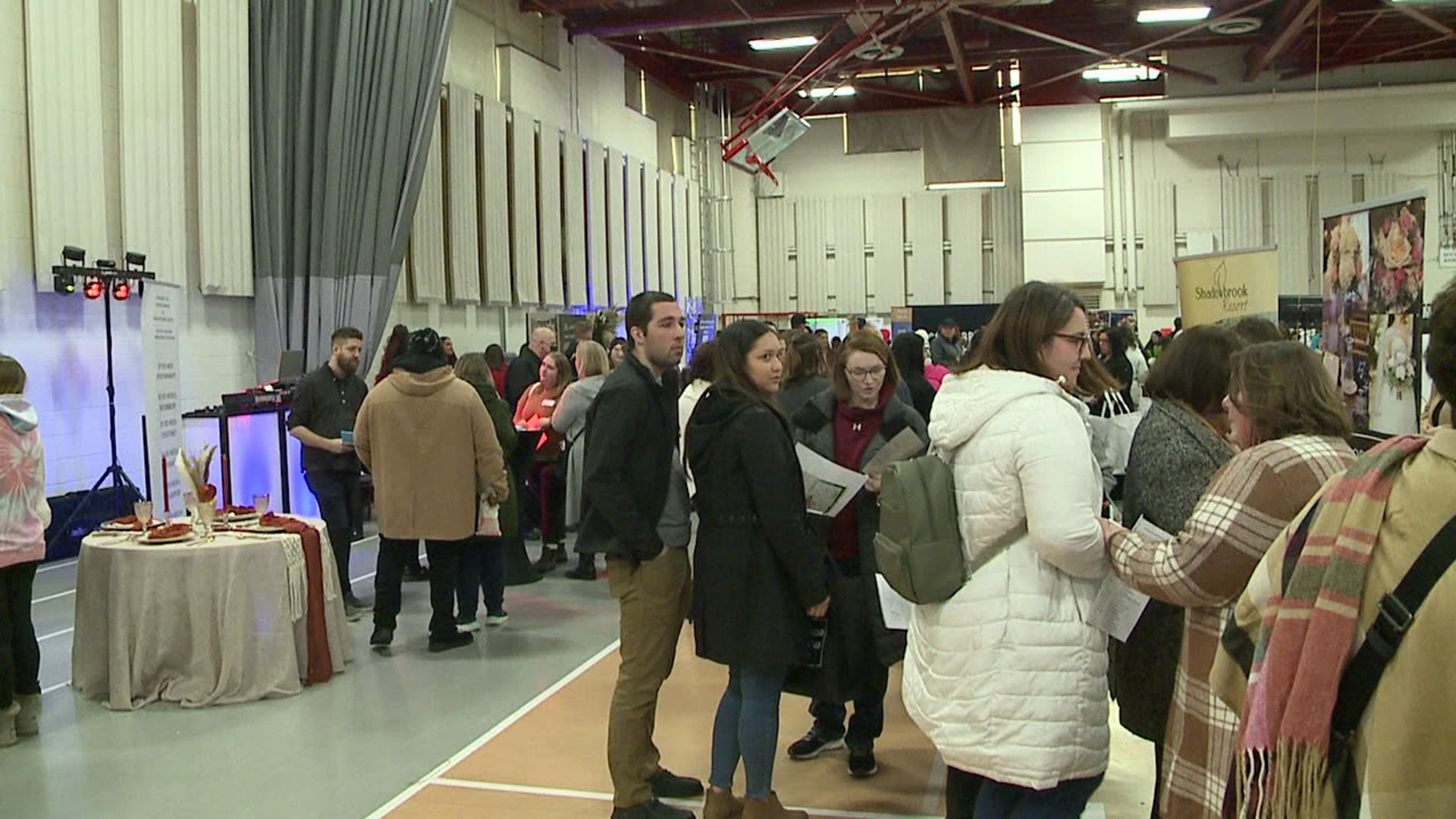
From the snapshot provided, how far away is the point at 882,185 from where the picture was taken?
63.8 ft

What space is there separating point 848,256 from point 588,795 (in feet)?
53.8

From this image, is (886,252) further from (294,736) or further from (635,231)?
(294,736)

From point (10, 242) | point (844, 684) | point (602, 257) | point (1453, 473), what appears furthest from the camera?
point (602, 257)

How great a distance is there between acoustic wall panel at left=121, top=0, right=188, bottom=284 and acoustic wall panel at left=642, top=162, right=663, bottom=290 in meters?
8.08

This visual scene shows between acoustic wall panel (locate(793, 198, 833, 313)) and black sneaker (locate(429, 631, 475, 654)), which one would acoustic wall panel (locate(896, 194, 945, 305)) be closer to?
acoustic wall panel (locate(793, 198, 833, 313))

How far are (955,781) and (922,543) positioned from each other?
83 centimetres

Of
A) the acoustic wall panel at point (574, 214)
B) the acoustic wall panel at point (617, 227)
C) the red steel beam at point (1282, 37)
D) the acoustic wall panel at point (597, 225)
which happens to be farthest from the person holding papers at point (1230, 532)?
the acoustic wall panel at point (617, 227)

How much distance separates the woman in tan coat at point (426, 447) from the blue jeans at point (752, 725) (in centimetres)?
245

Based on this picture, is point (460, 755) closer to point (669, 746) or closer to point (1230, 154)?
point (669, 746)

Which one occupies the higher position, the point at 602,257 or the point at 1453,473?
the point at 602,257

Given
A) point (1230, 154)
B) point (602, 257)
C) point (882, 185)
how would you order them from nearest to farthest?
point (602, 257)
point (1230, 154)
point (882, 185)

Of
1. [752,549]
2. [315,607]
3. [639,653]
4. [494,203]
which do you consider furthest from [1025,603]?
[494,203]

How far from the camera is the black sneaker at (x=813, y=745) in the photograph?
3.93 meters

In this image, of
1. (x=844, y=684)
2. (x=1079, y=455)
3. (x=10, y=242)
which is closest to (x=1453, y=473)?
(x=1079, y=455)
